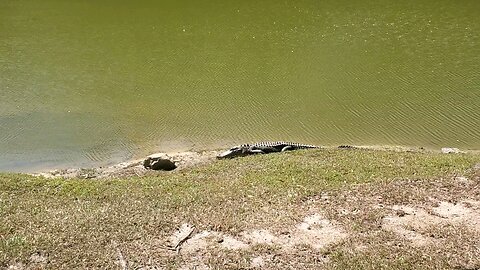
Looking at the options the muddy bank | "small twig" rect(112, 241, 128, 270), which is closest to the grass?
"small twig" rect(112, 241, 128, 270)

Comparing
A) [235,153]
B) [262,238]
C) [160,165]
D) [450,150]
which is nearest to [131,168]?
[160,165]

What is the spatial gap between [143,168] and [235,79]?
18.0 ft

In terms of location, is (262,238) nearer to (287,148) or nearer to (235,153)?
(235,153)

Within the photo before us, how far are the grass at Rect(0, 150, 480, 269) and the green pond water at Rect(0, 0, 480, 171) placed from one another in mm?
2650

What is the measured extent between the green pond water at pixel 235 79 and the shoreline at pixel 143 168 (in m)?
0.41

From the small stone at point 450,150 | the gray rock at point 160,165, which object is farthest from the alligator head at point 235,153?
the small stone at point 450,150

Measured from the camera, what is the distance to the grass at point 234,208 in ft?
19.3

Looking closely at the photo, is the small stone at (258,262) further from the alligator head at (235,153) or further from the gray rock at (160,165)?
the alligator head at (235,153)

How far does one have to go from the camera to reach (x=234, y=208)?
22.8ft

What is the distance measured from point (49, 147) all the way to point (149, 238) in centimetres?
610

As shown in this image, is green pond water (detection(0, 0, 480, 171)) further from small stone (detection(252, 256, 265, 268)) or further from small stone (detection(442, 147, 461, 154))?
small stone (detection(252, 256, 265, 268))

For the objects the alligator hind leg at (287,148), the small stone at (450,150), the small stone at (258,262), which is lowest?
the small stone at (450,150)

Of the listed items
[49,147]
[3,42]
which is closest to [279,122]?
[49,147]

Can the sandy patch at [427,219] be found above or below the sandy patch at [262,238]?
below
